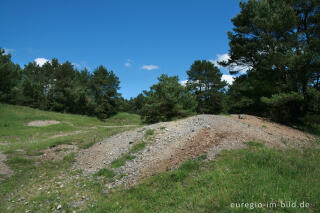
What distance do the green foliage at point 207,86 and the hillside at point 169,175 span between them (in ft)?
81.2

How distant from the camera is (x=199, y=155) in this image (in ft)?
20.0

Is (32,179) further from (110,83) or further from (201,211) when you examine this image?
(110,83)

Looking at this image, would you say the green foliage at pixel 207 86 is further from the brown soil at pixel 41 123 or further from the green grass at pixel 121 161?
the green grass at pixel 121 161

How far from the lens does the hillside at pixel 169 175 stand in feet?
13.1

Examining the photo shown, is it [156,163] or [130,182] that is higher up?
[156,163]

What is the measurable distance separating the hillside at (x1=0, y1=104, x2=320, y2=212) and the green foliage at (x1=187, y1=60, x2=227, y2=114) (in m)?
24.7

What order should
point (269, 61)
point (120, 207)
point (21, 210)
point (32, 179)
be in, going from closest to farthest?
point (120, 207)
point (21, 210)
point (32, 179)
point (269, 61)

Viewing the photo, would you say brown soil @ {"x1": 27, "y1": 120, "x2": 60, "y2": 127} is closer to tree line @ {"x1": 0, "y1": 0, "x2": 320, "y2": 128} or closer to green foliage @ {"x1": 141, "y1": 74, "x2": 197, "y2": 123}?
tree line @ {"x1": 0, "y1": 0, "x2": 320, "y2": 128}

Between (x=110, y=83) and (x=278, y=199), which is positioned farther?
(x=110, y=83)

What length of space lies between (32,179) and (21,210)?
239 cm

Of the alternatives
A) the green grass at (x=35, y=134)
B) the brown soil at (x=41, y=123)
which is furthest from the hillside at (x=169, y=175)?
the brown soil at (x=41, y=123)

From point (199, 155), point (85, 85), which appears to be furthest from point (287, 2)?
point (85, 85)

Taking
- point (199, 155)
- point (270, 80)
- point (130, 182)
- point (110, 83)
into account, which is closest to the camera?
point (130, 182)

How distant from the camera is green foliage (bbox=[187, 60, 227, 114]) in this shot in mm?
32406
